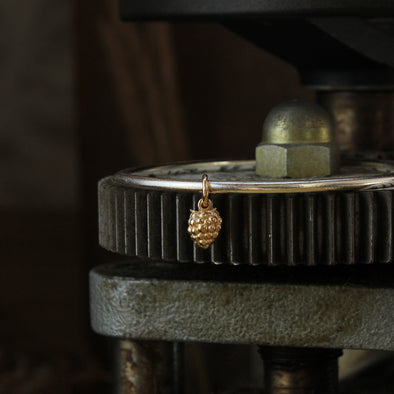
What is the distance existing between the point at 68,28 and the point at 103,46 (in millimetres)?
322

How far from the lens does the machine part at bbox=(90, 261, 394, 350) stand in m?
0.72

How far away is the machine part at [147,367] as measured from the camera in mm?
789

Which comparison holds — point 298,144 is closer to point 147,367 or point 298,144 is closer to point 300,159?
point 300,159

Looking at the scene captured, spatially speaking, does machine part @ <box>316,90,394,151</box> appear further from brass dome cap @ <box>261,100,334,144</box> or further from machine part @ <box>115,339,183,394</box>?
machine part @ <box>115,339,183,394</box>

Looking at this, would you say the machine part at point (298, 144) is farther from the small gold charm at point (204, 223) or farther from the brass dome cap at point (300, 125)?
the small gold charm at point (204, 223)

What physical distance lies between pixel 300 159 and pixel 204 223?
16 cm

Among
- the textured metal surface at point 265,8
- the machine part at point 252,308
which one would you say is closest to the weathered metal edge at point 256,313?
the machine part at point 252,308

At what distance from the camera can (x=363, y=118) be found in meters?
1.05

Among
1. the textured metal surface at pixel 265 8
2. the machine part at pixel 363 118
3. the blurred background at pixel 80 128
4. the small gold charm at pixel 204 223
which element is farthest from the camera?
the blurred background at pixel 80 128

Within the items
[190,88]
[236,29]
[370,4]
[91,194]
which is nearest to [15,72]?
[91,194]

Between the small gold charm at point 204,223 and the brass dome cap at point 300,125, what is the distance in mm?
151

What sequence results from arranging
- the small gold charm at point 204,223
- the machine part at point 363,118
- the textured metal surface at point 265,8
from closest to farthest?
the small gold charm at point 204,223 < the textured metal surface at point 265,8 < the machine part at point 363,118

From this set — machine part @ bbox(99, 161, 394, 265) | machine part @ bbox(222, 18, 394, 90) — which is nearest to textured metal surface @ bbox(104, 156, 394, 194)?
machine part @ bbox(99, 161, 394, 265)

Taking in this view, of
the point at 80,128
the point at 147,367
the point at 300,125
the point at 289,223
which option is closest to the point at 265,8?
the point at 300,125
